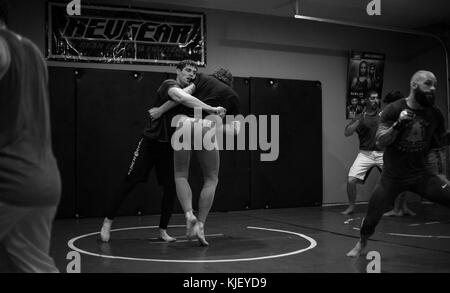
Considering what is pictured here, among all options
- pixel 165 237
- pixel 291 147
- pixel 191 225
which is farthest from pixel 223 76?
pixel 291 147

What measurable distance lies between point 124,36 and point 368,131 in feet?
12.7

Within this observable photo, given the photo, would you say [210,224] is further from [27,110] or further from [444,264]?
[27,110]

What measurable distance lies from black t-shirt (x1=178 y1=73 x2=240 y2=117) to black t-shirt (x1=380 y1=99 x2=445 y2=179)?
147cm

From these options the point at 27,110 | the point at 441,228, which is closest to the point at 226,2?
the point at 441,228

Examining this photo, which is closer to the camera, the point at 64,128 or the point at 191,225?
the point at 191,225

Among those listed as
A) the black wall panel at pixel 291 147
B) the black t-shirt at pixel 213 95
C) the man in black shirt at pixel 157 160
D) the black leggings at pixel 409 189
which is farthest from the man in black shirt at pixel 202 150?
the black wall panel at pixel 291 147

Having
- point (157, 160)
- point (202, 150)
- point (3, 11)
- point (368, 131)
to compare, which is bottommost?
point (157, 160)

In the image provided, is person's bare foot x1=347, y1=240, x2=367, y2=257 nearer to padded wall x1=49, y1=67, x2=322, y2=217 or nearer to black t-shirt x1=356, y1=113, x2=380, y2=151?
black t-shirt x1=356, y1=113, x2=380, y2=151

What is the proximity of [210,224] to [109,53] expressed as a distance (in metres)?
2.96

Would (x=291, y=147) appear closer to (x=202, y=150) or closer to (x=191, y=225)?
(x=202, y=150)

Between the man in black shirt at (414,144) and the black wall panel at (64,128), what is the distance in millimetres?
4592

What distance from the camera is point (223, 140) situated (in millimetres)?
8258

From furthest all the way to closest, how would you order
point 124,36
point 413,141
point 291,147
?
point 291,147 < point 124,36 < point 413,141

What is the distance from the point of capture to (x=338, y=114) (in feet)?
30.7
